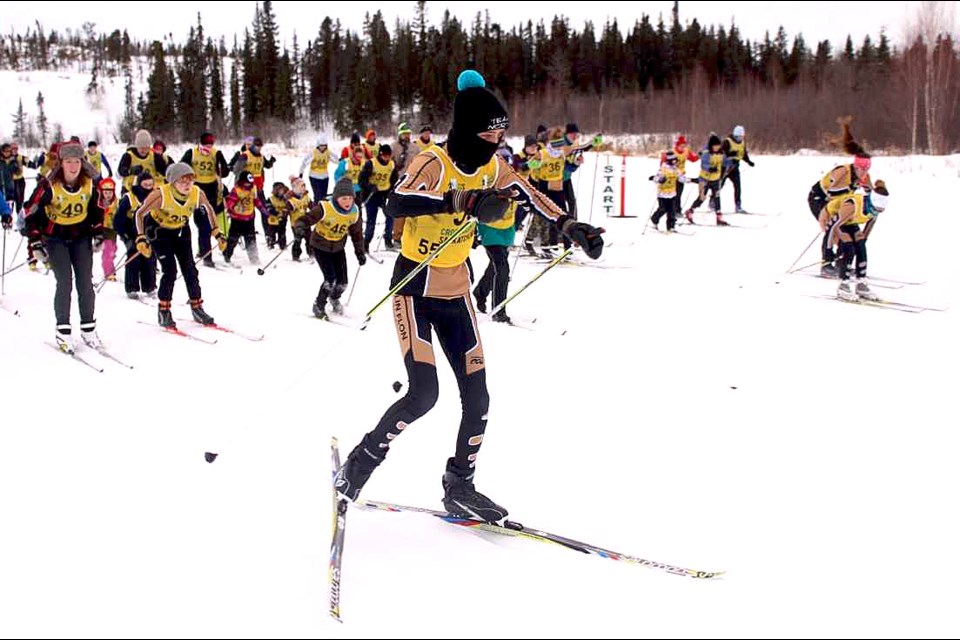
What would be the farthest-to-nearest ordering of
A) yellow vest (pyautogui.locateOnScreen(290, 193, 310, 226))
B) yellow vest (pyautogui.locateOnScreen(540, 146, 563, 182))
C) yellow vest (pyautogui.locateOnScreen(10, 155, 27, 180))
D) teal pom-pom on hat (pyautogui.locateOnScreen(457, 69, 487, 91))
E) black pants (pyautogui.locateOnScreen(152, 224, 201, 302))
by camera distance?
yellow vest (pyautogui.locateOnScreen(10, 155, 27, 180)), yellow vest (pyautogui.locateOnScreen(290, 193, 310, 226)), yellow vest (pyautogui.locateOnScreen(540, 146, 563, 182)), black pants (pyautogui.locateOnScreen(152, 224, 201, 302)), teal pom-pom on hat (pyautogui.locateOnScreen(457, 69, 487, 91))

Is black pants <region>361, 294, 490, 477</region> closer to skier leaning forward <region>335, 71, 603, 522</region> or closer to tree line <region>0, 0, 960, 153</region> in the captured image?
skier leaning forward <region>335, 71, 603, 522</region>

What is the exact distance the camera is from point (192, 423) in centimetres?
505

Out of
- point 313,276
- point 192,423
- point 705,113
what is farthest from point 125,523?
point 705,113

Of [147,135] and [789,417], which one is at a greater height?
[147,135]

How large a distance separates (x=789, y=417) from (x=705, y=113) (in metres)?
31.2

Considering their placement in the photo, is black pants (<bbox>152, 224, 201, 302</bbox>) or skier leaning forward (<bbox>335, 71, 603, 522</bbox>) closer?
skier leaning forward (<bbox>335, 71, 603, 522</bbox>)

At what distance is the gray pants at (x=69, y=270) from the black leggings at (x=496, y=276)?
12.0 feet

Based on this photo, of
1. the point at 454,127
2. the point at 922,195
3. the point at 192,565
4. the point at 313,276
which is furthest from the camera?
the point at 922,195

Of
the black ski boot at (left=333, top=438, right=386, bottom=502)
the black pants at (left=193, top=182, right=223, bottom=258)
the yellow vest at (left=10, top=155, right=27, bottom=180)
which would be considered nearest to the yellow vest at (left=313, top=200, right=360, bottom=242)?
the black pants at (left=193, top=182, right=223, bottom=258)

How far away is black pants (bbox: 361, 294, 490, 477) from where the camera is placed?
333cm

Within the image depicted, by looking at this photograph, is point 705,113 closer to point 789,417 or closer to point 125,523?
point 789,417

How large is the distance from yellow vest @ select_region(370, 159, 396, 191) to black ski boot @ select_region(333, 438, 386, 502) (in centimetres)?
980

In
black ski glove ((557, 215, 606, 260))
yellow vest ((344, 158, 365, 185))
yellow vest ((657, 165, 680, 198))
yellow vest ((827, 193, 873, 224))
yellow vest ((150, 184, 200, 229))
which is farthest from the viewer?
yellow vest ((657, 165, 680, 198))

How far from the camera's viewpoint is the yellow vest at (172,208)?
276 inches
